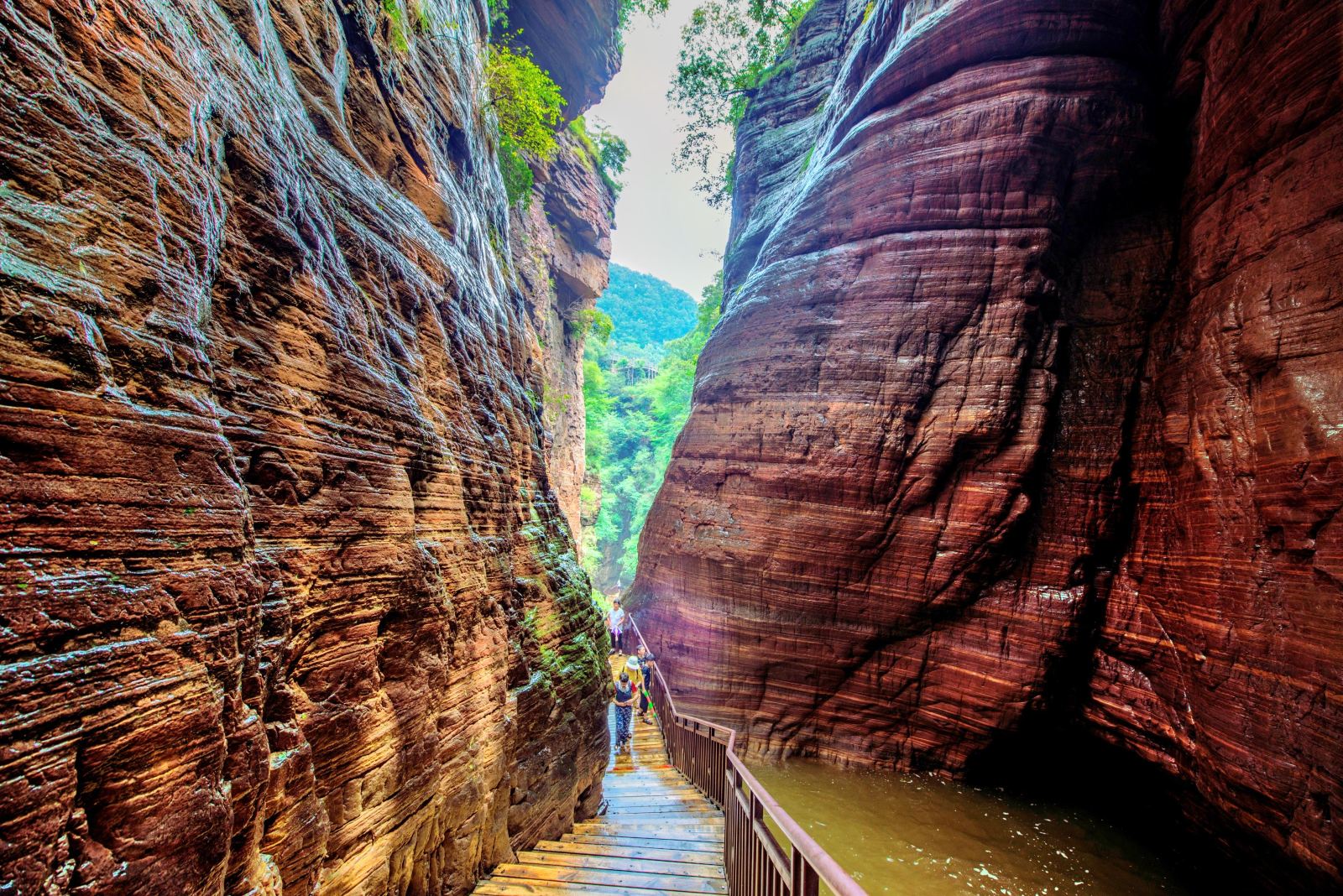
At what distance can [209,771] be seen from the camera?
6.33ft

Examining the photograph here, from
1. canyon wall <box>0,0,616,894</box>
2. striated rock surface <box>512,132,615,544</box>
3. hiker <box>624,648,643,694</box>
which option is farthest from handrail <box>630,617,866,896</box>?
striated rock surface <box>512,132,615,544</box>

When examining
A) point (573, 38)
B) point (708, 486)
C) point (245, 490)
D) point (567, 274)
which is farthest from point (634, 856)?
point (573, 38)

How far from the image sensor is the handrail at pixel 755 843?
7.03 ft

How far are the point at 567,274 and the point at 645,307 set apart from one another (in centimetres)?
4290

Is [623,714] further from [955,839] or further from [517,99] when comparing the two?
[517,99]

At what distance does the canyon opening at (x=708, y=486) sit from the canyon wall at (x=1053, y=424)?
55 millimetres

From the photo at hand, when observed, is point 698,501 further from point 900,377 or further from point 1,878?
point 1,878

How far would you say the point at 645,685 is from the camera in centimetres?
1065

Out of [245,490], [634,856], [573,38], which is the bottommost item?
[634,856]

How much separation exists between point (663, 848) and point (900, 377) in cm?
681

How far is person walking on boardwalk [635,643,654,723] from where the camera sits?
390 inches

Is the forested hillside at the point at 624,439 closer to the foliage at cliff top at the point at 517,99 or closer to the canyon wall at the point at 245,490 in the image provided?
the foliage at cliff top at the point at 517,99

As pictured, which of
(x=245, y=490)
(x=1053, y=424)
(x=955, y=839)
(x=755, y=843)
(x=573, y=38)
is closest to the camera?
(x=245, y=490)

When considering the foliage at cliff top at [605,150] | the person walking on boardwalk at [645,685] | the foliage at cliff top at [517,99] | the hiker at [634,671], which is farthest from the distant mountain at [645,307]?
the hiker at [634,671]
